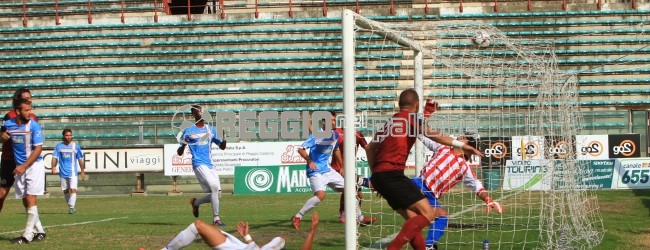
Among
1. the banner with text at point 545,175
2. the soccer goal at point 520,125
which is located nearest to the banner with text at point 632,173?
the banner with text at point 545,175

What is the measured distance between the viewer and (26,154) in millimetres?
13641

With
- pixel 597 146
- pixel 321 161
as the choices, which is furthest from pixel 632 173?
pixel 321 161

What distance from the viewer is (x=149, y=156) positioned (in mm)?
29906

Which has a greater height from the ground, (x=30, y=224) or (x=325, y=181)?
(x=325, y=181)

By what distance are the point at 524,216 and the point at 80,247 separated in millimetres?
8196

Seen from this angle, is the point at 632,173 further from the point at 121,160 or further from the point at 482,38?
the point at 482,38

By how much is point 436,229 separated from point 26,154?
6006 mm

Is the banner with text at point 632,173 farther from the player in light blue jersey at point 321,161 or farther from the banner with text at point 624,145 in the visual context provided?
the player in light blue jersey at point 321,161

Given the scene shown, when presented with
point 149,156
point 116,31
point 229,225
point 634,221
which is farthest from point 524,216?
point 116,31

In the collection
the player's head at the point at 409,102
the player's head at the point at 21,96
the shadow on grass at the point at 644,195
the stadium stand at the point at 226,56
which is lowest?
the shadow on grass at the point at 644,195

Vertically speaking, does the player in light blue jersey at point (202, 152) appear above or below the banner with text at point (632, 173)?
above

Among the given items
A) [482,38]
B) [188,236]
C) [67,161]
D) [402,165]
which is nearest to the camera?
[188,236]

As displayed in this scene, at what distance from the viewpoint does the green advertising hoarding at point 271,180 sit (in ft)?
94.4

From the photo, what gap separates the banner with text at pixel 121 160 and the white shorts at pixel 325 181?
1409 cm
